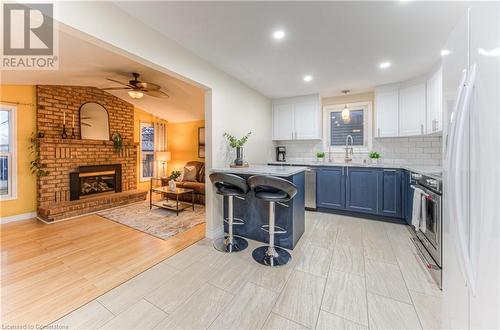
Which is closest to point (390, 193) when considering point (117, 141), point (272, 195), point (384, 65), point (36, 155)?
point (384, 65)

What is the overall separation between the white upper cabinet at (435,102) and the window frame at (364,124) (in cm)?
106

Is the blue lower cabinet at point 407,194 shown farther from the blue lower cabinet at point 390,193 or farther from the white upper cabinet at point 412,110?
the white upper cabinet at point 412,110

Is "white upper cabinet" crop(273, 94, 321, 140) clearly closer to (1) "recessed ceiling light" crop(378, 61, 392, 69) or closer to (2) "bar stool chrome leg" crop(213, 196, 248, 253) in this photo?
(1) "recessed ceiling light" crop(378, 61, 392, 69)

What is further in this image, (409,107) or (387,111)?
(387,111)

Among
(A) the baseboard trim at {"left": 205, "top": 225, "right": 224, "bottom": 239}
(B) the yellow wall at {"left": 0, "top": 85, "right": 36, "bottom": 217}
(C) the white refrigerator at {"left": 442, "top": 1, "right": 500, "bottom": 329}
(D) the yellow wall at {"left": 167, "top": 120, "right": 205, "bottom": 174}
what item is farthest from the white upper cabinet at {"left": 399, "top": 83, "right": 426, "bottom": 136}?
(B) the yellow wall at {"left": 0, "top": 85, "right": 36, "bottom": 217}

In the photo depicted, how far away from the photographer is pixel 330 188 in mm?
3852

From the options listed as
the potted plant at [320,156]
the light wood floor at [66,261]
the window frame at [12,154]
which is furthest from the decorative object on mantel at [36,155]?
the potted plant at [320,156]

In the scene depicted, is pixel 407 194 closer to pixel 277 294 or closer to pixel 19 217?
pixel 277 294

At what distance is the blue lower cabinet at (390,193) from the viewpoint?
131 inches

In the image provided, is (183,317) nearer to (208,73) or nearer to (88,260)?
(88,260)

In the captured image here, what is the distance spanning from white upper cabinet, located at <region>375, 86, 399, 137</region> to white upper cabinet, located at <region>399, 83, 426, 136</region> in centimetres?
7

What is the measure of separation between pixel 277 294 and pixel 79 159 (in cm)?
490

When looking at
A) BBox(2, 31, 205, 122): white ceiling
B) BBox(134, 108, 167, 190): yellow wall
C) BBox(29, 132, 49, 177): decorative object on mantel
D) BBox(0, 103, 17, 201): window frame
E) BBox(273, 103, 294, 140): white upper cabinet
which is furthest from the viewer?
BBox(134, 108, 167, 190): yellow wall

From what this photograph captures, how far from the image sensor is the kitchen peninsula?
Result: 8.28ft
